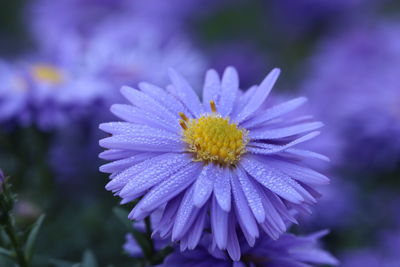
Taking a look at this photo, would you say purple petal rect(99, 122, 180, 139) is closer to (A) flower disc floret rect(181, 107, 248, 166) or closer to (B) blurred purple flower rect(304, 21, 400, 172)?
(A) flower disc floret rect(181, 107, 248, 166)

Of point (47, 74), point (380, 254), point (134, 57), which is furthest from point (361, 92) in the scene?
point (47, 74)

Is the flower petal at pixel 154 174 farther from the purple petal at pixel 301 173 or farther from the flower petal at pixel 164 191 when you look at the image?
the purple petal at pixel 301 173

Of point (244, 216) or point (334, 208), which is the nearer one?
point (244, 216)

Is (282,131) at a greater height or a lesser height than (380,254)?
greater

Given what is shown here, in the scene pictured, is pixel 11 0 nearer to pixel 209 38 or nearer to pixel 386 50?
pixel 209 38

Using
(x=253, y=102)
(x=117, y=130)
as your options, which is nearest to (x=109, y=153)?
(x=117, y=130)

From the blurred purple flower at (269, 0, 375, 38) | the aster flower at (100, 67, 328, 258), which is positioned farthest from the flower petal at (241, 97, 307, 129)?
the blurred purple flower at (269, 0, 375, 38)

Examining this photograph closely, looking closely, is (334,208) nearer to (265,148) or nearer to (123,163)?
(265,148)
